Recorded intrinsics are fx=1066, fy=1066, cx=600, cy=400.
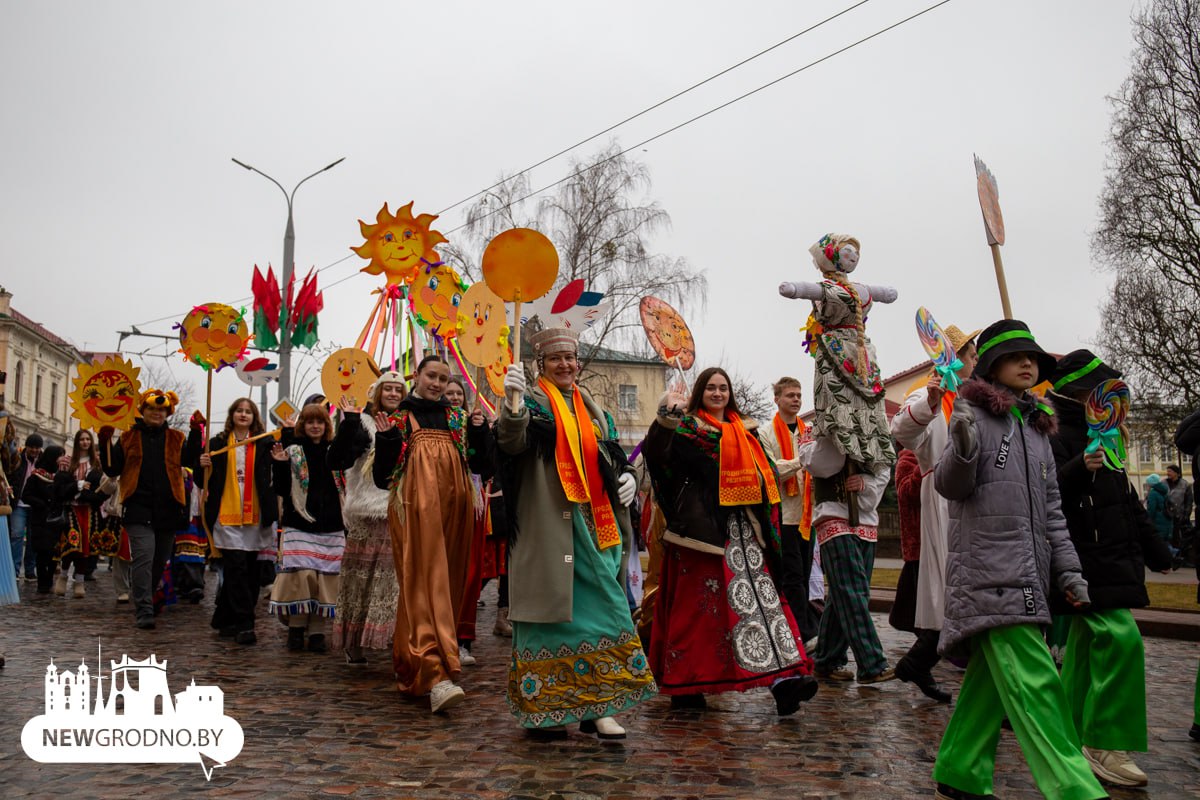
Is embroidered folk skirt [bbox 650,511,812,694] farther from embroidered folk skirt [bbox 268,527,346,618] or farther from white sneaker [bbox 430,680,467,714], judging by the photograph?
embroidered folk skirt [bbox 268,527,346,618]

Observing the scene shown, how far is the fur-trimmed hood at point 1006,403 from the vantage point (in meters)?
4.25

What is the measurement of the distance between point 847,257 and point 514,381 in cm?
309

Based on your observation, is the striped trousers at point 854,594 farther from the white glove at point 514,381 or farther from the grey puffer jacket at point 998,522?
the white glove at point 514,381

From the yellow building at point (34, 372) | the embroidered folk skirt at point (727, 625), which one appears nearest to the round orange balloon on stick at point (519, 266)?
the embroidered folk skirt at point (727, 625)

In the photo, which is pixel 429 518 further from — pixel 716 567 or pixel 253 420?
pixel 253 420

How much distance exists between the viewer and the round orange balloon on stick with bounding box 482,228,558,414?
5691mm

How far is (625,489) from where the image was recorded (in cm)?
557

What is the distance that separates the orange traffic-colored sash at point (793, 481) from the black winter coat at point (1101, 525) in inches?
126

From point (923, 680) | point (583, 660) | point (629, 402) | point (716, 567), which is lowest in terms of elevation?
point (923, 680)

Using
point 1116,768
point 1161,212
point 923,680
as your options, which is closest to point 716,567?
point 923,680

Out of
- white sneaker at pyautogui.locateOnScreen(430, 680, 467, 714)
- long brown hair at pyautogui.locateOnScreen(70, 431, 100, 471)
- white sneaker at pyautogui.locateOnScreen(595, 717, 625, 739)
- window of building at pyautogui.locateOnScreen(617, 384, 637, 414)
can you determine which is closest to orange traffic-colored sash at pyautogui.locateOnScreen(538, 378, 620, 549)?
white sneaker at pyautogui.locateOnScreen(595, 717, 625, 739)

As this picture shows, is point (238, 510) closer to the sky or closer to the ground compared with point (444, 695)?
closer to the sky

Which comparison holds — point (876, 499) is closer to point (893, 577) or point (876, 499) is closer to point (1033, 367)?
point (1033, 367)

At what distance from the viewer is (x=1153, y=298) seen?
95.5 feet
